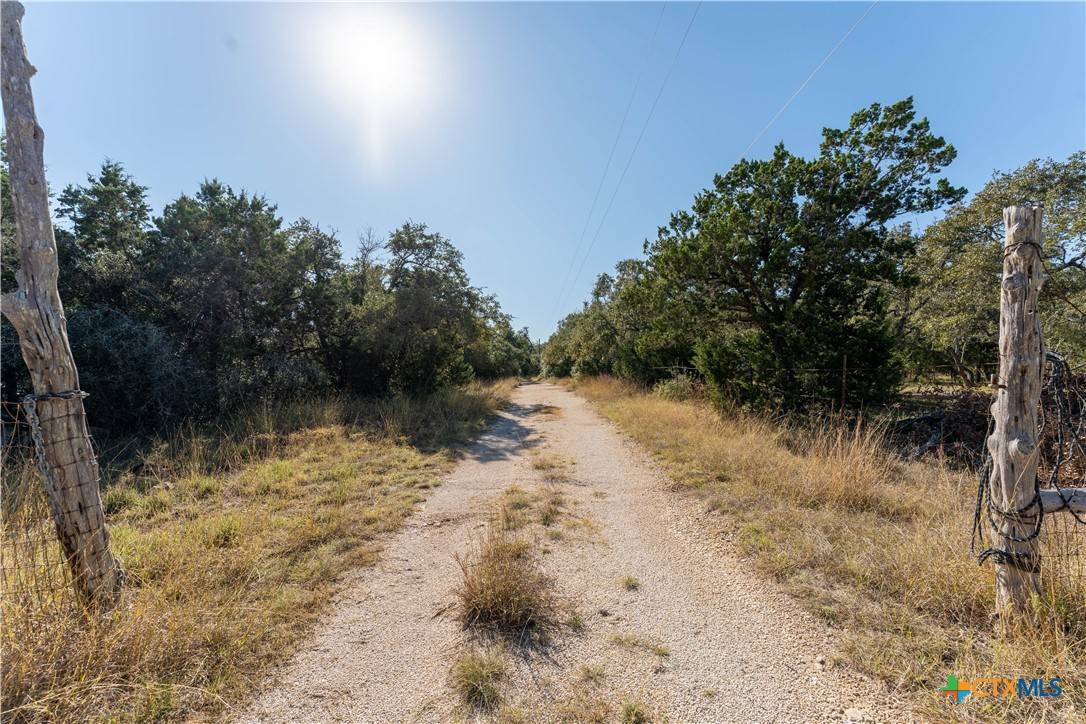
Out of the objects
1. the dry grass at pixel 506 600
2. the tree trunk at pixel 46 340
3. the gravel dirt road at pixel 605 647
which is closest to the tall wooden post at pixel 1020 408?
the gravel dirt road at pixel 605 647

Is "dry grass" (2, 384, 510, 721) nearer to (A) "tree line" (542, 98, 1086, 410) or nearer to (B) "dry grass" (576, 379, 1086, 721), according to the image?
(B) "dry grass" (576, 379, 1086, 721)

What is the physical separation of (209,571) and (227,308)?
10.2 m

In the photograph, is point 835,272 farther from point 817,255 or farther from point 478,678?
point 478,678

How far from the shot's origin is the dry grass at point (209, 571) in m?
1.85

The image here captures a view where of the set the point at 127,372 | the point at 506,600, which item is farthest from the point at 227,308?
the point at 506,600

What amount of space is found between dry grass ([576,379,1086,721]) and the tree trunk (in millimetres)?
4662

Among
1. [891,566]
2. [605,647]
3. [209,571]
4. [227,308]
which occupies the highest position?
[227,308]

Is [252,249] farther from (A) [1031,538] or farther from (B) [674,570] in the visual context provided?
(A) [1031,538]

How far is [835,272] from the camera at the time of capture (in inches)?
290

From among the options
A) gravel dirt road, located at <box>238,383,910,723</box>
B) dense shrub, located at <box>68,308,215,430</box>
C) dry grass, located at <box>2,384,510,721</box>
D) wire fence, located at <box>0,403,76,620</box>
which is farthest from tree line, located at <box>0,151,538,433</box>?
gravel dirt road, located at <box>238,383,910,723</box>

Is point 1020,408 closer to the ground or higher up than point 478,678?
higher up

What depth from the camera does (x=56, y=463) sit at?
2221mm

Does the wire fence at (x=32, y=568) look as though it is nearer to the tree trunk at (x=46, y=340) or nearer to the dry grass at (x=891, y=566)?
the tree trunk at (x=46, y=340)

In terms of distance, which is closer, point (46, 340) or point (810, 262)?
point (46, 340)
